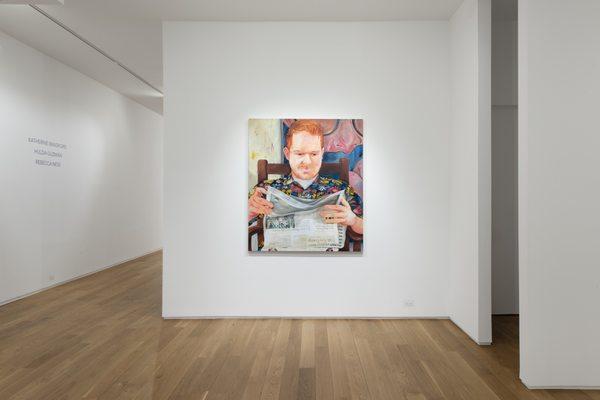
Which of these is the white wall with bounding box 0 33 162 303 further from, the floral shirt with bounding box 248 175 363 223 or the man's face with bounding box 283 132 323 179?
the man's face with bounding box 283 132 323 179

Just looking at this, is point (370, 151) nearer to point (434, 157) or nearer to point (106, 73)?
point (434, 157)

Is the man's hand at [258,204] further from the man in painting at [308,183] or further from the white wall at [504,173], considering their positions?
the white wall at [504,173]

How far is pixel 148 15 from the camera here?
14.9ft

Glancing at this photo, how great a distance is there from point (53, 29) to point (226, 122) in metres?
2.53

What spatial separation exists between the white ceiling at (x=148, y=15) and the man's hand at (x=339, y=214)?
81.0 inches

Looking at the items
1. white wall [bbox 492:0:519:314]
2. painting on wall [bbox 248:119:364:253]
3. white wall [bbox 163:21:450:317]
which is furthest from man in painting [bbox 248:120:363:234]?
white wall [bbox 492:0:519:314]

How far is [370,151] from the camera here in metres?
4.66

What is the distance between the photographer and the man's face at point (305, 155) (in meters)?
4.59

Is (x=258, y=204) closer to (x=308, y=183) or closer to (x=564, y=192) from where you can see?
(x=308, y=183)

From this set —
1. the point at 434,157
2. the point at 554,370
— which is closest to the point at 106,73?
the point at 434,157

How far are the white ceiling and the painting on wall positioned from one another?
115 cm

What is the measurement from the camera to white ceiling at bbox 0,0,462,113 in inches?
167

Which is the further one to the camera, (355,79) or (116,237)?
(116,237)

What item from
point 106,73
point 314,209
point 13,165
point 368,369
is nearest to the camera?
point 368,369
